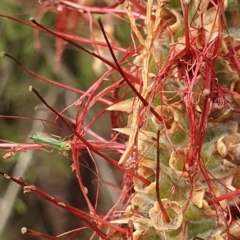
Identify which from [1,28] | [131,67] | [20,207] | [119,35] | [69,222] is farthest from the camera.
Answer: [69,222]

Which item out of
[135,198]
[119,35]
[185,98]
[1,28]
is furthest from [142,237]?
[1,28]

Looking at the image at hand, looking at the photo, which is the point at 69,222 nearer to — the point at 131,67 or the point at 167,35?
the point at 131,67

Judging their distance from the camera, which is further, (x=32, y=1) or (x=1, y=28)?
(x=1, y=28)

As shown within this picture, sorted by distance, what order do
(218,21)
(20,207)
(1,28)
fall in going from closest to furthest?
1. (218,21)
2. (1,28)
3. (20,207)

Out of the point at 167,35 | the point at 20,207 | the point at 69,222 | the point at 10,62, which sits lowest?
the point at 69,222

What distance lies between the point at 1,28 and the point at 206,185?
0.94 meters

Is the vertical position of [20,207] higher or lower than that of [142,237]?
lower

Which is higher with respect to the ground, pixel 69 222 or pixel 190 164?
pixel 190 164

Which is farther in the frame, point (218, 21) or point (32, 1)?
point (32, 1)

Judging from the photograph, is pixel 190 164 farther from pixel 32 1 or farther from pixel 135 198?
pixel 32 1

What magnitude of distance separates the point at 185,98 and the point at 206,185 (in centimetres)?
9

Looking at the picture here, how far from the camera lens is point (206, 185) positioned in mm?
600

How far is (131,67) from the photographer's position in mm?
756

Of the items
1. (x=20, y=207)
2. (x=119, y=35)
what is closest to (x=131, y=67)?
(x=119, y=35)
